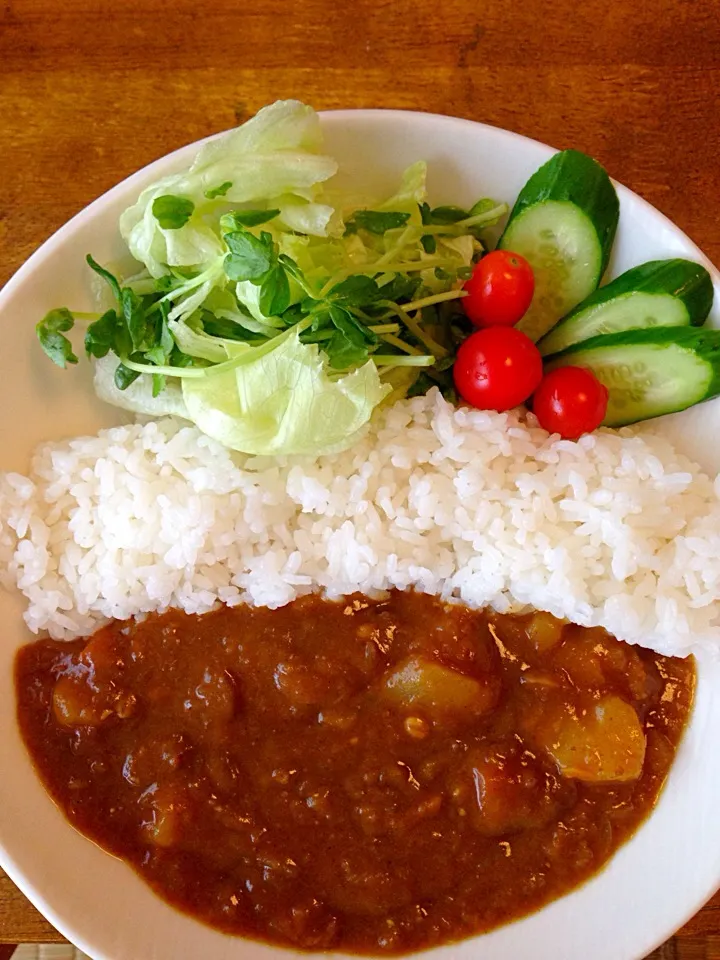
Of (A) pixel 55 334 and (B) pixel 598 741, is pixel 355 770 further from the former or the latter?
(A) pixel 55 334

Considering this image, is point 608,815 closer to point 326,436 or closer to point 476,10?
point 326,436

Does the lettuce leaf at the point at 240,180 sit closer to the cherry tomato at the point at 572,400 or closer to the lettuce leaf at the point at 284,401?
the lettuce leaf at the point at 284,401

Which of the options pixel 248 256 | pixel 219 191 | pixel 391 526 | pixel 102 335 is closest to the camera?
pixel 248 256

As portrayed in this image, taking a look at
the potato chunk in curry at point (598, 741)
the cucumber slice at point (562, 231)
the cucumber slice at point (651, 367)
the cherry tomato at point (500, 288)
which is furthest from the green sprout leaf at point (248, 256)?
the potato chunk in curry at point (598, 741)

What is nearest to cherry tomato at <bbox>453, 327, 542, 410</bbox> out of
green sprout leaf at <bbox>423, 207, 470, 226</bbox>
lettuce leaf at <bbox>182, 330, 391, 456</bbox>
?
lettuce leaf at <bbox>182, 330, 391, 456</bbox>

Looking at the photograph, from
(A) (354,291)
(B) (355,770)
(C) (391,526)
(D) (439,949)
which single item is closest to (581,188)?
(A) (354,291)
